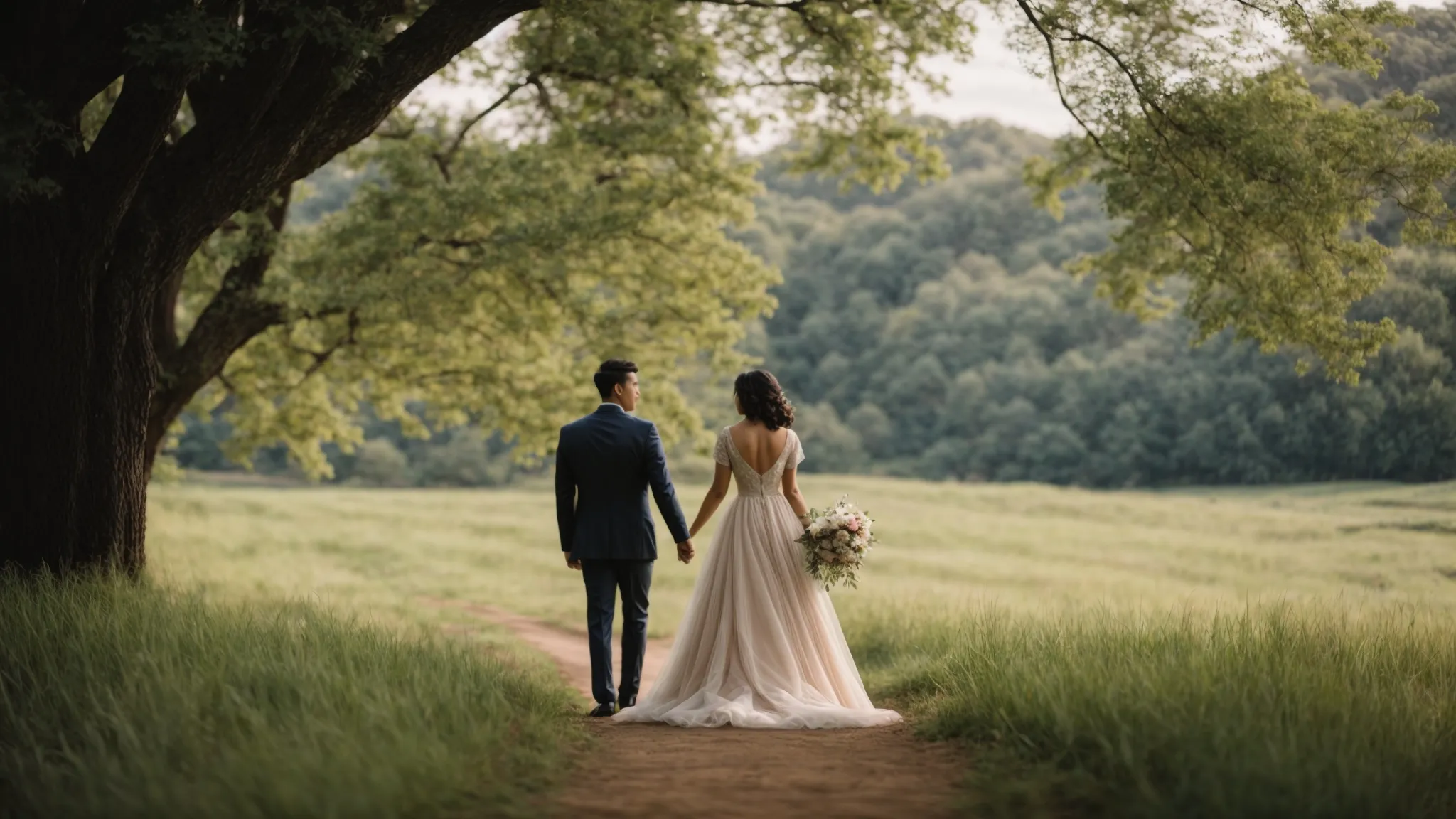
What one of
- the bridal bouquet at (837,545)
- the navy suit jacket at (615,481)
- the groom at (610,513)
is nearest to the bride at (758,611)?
the bridal bouquet at (837,545)

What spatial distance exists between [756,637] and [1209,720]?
3.71 m

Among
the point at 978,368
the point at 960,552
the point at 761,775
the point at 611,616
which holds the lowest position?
the point at 960,552

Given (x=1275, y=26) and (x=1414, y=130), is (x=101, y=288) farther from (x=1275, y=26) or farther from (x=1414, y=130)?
(x=1414, y=130)

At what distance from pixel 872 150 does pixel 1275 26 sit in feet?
Result: 19.3

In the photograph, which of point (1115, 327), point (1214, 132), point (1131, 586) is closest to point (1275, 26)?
point (1214, 132)

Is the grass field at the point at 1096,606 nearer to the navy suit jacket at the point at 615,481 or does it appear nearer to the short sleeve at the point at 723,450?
the navy suit jacket at the point at 615,481

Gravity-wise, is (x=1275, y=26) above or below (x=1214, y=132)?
above

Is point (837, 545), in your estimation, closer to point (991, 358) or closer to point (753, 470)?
point (753, 470)

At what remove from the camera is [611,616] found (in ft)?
28.3

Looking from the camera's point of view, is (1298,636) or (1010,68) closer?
(1298,636)

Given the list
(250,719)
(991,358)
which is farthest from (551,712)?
(991,358)

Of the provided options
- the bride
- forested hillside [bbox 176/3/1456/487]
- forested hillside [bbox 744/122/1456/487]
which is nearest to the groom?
the bride

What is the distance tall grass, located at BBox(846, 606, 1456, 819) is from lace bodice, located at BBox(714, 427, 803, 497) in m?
1.91

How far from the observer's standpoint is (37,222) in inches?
340
